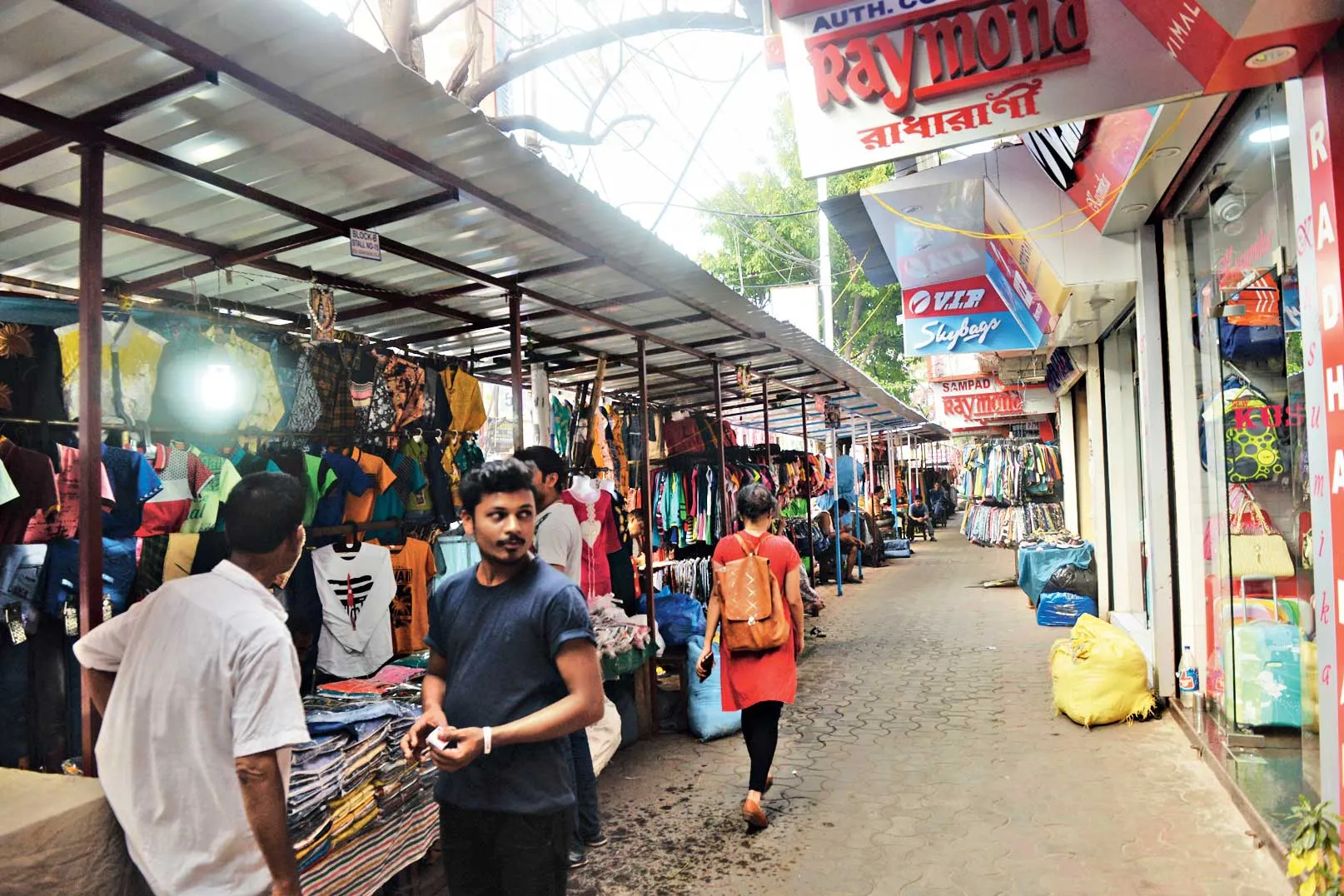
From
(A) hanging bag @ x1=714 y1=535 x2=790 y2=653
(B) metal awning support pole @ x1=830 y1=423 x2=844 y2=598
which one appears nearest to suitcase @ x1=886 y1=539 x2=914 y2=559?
(B) metal awning support pole @ x1=830 y1=423 x2=844 y2=598

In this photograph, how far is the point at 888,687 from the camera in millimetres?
7758

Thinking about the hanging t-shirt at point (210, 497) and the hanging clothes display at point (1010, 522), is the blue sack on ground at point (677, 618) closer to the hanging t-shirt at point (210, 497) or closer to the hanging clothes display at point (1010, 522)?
the hanging t-shirt at point (210, 497)

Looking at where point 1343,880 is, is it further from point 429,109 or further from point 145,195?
point 145,195

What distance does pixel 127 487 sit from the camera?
4.19 metres

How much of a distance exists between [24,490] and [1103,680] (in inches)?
263

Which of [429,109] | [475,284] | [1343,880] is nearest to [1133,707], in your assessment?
[1343,880]

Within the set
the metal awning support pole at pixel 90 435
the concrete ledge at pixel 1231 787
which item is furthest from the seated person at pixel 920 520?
the metal awning support pole at pixel 90 435

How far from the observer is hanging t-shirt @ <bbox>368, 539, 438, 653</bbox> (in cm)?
537

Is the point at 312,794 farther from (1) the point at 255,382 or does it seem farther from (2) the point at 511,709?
(1) the point at 255,382

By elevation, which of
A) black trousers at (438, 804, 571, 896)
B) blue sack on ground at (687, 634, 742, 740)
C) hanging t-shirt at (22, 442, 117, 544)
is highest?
hanging t-shirt at (22, 442, 117, 544)

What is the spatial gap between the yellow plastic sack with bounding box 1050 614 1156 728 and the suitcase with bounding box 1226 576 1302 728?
1.33 meters

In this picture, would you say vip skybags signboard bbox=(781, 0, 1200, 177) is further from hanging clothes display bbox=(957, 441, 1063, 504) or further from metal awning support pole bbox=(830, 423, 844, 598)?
hanging clothes display bbox=(957, 441, 1063, 504)

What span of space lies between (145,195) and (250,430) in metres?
1.47

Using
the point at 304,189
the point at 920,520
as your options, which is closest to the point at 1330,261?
the point at 304,189
